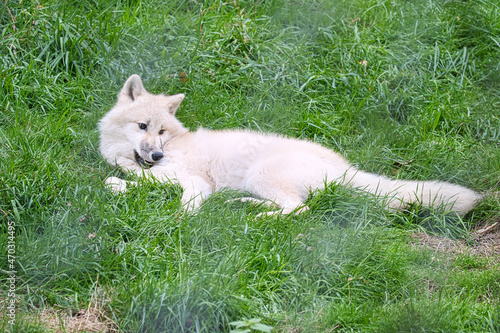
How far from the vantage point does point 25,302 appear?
2.94 m

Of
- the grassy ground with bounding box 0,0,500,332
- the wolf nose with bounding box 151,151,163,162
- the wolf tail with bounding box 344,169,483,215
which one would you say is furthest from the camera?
the wolf nose with bounding box 151,151,163,162

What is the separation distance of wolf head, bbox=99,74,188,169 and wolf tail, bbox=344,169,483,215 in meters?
1.82

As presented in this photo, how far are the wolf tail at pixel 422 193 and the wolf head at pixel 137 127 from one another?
1.82 metres

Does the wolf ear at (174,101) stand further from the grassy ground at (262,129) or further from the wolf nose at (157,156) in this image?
the wolf nose at (157,156)

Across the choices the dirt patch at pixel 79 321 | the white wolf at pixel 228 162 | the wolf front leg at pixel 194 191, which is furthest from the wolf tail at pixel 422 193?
the dirt patch at pixel 79 321

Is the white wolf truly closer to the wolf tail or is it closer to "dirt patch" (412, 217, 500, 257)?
the wolf tail

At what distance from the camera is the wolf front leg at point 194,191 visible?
158 inches

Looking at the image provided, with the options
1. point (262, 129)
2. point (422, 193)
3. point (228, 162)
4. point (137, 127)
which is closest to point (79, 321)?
point (228, 162)

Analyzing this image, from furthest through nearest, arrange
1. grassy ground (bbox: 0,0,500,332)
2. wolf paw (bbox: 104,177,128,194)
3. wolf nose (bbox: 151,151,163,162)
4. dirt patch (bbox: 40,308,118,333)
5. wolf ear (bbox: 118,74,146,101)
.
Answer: wolf ear (bbox: 118,74,146,101) < wolf nose (bbox: 151,151,163,162) < wolf paw (bbox: 104,177,128,194) < grassy ground (bbox: 0,0,500,332) < dirt patch (bbox: 40,308,118,333)

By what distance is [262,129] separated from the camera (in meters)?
5.31

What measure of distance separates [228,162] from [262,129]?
2.76ft

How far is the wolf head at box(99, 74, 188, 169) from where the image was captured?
4.66m

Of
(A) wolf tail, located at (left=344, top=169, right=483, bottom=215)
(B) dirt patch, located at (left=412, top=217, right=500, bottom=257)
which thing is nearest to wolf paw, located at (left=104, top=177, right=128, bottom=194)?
(A) wolf tail, located at (left=344, top=169, right=483, bottom=215)

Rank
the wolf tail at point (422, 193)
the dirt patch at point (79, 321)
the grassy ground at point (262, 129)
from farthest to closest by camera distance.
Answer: the wolf tail at point (422, 193)
the grassy ground at point (262, 129)
the dirt patch at point (79, 321)
